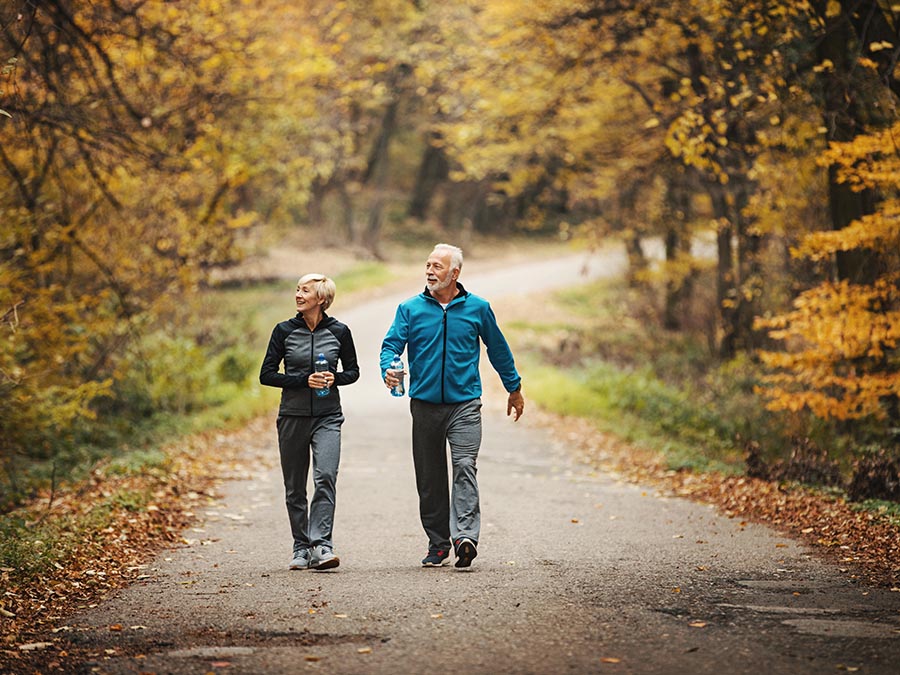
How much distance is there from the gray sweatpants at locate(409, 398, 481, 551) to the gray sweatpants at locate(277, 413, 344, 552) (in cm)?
58

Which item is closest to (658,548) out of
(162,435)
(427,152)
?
(162,435)

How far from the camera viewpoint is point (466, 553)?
7.20 metres

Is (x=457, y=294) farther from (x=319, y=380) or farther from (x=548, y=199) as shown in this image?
(x=548, y=199)

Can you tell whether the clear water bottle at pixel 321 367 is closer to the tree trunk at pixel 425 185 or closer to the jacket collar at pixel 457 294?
the jacket collar at pixel 457 294

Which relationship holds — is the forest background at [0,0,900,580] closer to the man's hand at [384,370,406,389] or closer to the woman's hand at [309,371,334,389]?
the woman's hand at [309,371,334,389]

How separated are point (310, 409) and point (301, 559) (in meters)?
1.01

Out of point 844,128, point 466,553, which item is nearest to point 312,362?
point 466,553

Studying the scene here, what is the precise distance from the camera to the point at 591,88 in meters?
22.8

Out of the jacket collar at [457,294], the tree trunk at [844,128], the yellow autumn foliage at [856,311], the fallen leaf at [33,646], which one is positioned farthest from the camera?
the tree trunk at [844,128]

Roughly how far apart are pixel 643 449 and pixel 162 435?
21.8ft

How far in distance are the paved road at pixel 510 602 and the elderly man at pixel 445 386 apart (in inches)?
14.2

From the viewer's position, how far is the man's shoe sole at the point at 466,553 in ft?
23.6

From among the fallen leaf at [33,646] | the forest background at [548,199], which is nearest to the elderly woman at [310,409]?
the fallen leaf at [33,646]

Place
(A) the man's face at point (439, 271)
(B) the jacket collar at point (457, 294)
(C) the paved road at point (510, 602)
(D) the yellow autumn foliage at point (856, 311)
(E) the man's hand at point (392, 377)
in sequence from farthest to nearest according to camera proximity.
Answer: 1. (D) the yellow autumn foliage at point (856, 311)
2. (B) the jacket collar at point (457, 294)
3. (A) the man's face at point (439, 271)
4. (E) the man's hand at point (392, 377)
5. (C) the paved road at point (510, 602)
